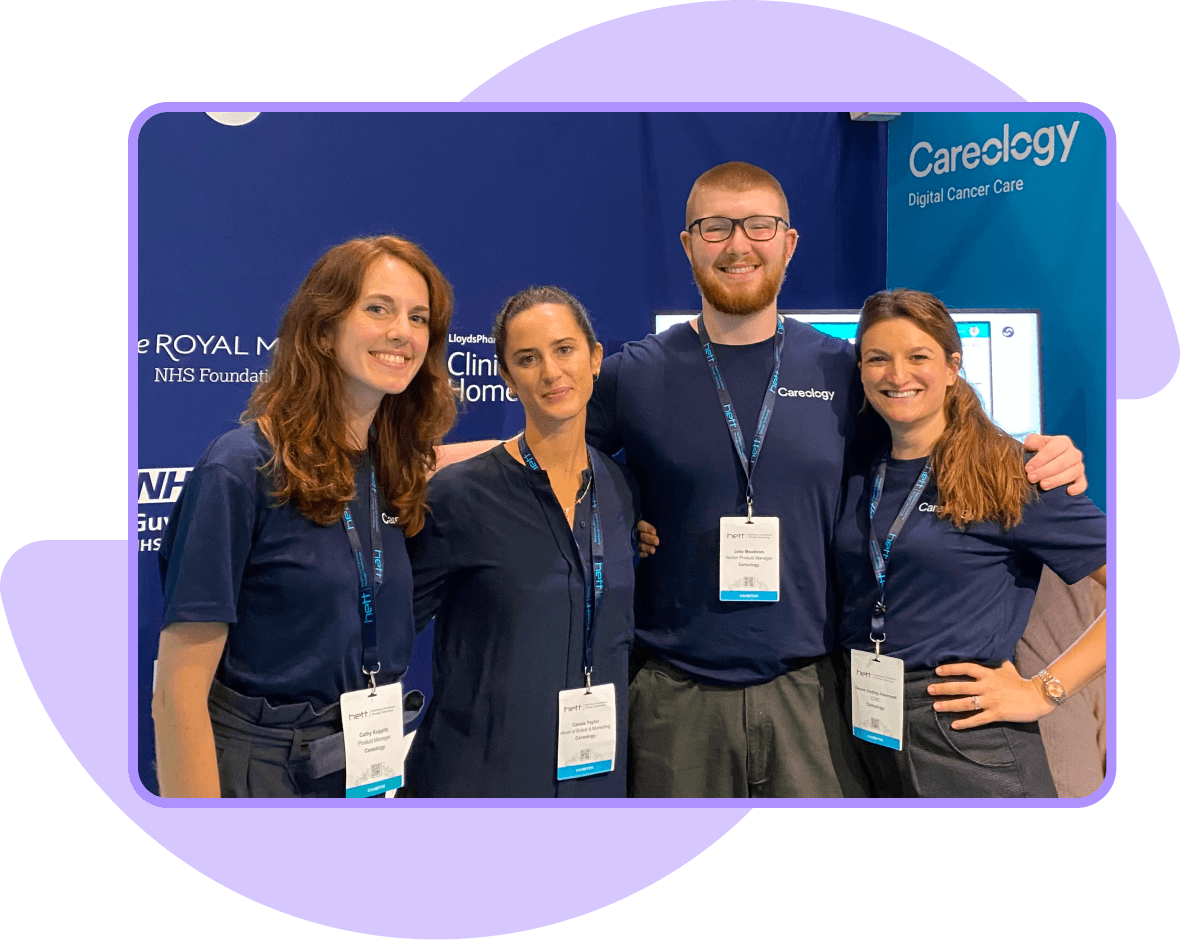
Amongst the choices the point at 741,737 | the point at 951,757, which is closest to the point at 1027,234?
the point at 951,757

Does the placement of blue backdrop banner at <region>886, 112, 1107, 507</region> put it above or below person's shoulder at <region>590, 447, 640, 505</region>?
above

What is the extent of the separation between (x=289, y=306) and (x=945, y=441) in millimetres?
1648

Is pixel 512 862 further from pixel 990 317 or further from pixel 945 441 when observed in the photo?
pixel 990 317

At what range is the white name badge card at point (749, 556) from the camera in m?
2.85

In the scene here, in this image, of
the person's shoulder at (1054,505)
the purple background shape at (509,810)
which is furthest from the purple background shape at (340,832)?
the person's shoulder at (1054,505)

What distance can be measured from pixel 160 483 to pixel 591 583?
45.3 inches

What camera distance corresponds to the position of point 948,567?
2.82m

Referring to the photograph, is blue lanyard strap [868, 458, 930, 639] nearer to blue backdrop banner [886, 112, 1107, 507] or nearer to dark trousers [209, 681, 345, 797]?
blue backdrop banner [886, 112, 1107, 507]

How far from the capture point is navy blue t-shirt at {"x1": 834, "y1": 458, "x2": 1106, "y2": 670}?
2.82 m

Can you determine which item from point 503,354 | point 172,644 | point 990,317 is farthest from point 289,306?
point 990,317

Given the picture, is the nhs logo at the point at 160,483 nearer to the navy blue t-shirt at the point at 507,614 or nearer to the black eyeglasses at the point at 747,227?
the navy blue t-shirt at the point at 507,614

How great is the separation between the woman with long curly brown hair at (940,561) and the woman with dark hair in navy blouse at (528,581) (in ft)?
1.99

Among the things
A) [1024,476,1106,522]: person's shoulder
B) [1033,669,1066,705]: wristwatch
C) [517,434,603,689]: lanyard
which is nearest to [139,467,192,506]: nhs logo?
[517,434,603,689]: lanyard

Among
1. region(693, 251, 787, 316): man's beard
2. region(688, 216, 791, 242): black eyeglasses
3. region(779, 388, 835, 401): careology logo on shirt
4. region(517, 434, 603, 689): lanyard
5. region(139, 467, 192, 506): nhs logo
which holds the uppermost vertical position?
region(688, 216, 791, 242): black eyeglasses
